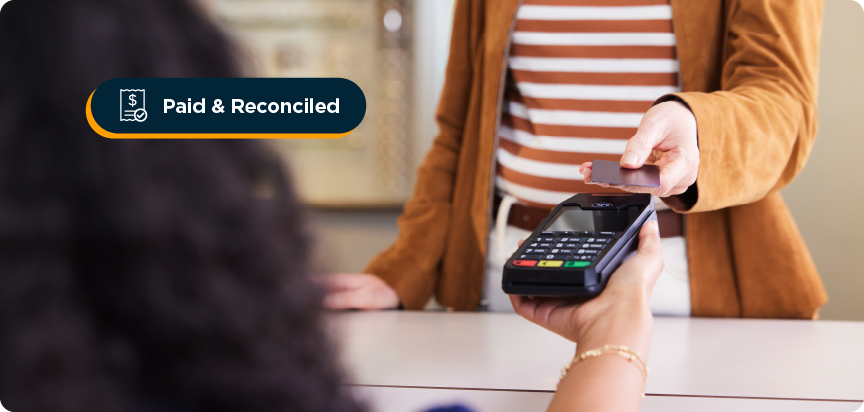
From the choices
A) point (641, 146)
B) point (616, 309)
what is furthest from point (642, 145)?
point (616, 309)

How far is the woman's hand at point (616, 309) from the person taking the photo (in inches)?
10.1

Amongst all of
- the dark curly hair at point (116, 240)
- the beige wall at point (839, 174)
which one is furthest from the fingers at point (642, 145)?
the beige wall at point (839, 174)

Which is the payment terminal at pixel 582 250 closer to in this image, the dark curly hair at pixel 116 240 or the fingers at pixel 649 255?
the fingers at pixel 649 255

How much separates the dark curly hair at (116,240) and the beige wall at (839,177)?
0.82 metres

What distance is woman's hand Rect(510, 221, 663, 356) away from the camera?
0.84 feet

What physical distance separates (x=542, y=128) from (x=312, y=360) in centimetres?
43

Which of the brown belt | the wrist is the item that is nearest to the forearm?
the wrist

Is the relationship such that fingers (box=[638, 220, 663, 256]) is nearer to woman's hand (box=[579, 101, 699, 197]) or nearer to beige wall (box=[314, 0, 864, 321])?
woman's hand (box=[579, 101, 699, 197])

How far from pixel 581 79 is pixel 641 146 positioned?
23 centimetres

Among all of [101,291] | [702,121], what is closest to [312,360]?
[101,291]

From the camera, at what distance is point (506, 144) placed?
59 centimetres

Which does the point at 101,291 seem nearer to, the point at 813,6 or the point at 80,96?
the point at 80,96

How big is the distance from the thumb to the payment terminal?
4 cm

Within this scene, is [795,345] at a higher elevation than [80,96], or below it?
below
